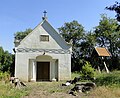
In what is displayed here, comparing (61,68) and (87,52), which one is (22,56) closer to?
(61,68)

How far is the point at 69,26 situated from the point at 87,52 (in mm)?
5903

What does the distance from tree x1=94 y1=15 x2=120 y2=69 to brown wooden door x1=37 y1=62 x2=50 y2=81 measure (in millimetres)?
19693

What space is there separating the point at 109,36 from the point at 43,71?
21.3 m

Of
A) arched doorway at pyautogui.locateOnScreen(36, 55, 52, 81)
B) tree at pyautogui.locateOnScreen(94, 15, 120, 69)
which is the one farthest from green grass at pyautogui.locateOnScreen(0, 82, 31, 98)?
tree at pyautogui.locateOnScreen(94, 15, 120, 69)

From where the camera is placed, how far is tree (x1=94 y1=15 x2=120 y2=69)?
141 feet

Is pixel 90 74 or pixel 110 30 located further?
pixel 110 30

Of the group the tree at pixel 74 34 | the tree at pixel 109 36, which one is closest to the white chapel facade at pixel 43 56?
the tree at pixel 74 34

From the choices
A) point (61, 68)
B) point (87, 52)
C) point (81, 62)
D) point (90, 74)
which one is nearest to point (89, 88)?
point (90, 74)

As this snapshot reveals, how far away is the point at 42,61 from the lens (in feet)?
81.7

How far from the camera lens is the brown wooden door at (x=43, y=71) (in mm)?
25125

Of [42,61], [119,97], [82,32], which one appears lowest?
[119,97]

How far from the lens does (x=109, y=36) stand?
4319cm

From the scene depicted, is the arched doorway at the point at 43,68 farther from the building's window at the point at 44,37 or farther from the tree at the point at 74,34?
the tree at the point at 74,34

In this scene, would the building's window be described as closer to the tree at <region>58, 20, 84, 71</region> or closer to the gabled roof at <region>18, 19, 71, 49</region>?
the gabled roof at <region>18, 19, 71, 49</region>
